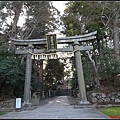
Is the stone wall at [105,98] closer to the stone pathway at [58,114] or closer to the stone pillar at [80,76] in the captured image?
the stone pillar at [80,76]

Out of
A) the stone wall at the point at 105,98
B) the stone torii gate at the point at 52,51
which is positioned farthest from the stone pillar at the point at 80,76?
the stone wall at the point at 105,98

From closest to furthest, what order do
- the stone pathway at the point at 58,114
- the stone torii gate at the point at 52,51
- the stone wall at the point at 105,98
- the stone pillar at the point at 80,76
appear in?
1. the stone pathway at the point at 58,114
2. the stone pillar at the point at 80,76
3. the stone torii gate at the point at 52,51
4. the stone wall at the point at 105,98

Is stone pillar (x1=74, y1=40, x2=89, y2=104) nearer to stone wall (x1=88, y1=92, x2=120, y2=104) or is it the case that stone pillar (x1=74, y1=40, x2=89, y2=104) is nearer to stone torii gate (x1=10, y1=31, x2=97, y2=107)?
stone torii gate (x1=10, y1=31, x2=97, y2=107)

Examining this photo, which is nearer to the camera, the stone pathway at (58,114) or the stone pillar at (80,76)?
the stone pathway at (58,114)

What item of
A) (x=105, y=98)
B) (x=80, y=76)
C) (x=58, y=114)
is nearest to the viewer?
(x=58, y=114)

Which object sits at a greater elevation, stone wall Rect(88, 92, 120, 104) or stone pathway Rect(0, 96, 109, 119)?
stone wall Rect(88, 92, 120, 104)

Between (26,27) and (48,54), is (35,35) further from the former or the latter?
(48,54)

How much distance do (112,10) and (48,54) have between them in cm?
892

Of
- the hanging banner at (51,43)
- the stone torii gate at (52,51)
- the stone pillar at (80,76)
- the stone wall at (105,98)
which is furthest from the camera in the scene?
the stone wall at (105,98)

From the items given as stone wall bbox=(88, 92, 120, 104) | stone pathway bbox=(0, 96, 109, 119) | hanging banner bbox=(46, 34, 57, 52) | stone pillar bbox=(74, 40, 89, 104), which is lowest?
stone pathway bbox=(0, 96, 109, 119)

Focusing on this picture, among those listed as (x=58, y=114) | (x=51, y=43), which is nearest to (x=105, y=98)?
(x=51, y=43)

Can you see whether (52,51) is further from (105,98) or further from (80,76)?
(105,98)

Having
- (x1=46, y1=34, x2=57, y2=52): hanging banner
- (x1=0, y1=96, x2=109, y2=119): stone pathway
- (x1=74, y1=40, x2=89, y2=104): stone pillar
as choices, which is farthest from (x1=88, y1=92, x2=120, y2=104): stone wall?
(x1=46, y1=34, x2=57, y2=52): hanging banner

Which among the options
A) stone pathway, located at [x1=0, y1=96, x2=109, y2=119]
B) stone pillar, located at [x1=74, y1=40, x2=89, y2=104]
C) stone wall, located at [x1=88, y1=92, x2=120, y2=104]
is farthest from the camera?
stone wall, located at [x1=88, y1=92, x2=120, y2=104]
